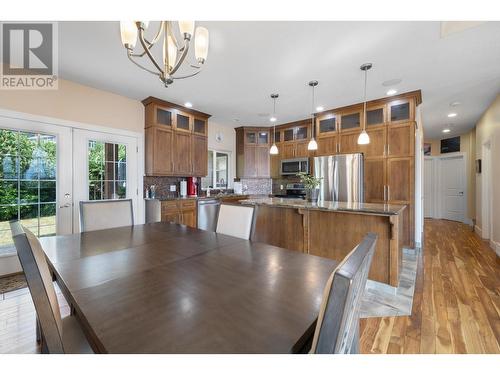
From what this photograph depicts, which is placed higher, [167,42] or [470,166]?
[167,42]

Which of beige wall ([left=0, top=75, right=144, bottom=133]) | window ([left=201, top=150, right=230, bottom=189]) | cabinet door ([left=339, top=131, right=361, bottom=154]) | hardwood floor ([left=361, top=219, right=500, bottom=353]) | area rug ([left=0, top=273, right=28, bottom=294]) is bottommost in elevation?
hardwood floor ([left=361, top=219, right=500, bottom=353])

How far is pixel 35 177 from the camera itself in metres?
2.96

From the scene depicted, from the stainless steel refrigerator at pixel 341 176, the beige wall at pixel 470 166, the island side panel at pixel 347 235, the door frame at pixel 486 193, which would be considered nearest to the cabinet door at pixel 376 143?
the stainless steel refrigerator at pixel 341 176

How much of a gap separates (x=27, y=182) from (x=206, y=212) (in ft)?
8.97

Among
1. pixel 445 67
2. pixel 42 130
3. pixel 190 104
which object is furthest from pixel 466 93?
pixel 42 130

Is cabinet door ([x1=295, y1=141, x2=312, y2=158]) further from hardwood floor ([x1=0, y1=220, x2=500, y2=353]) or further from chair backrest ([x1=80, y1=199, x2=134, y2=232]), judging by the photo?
chair backrest ([x1=80, y1=199, x2=134, y2=232])

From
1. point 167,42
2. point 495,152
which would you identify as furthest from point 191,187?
point 495,152

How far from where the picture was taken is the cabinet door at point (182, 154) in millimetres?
4305

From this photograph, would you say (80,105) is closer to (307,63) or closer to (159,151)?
(159,151)

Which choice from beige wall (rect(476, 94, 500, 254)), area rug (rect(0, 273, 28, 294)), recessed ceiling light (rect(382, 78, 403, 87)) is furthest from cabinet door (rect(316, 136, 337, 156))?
area rug (rect(0, 273, 28, 294))

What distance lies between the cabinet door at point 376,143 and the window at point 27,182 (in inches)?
198

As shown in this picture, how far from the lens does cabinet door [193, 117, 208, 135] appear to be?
4678 mm

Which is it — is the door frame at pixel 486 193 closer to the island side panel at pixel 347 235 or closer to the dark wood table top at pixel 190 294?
the island side panel at pixel 347 235

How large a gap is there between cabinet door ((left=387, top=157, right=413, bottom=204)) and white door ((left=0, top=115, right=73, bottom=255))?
5118 mm
